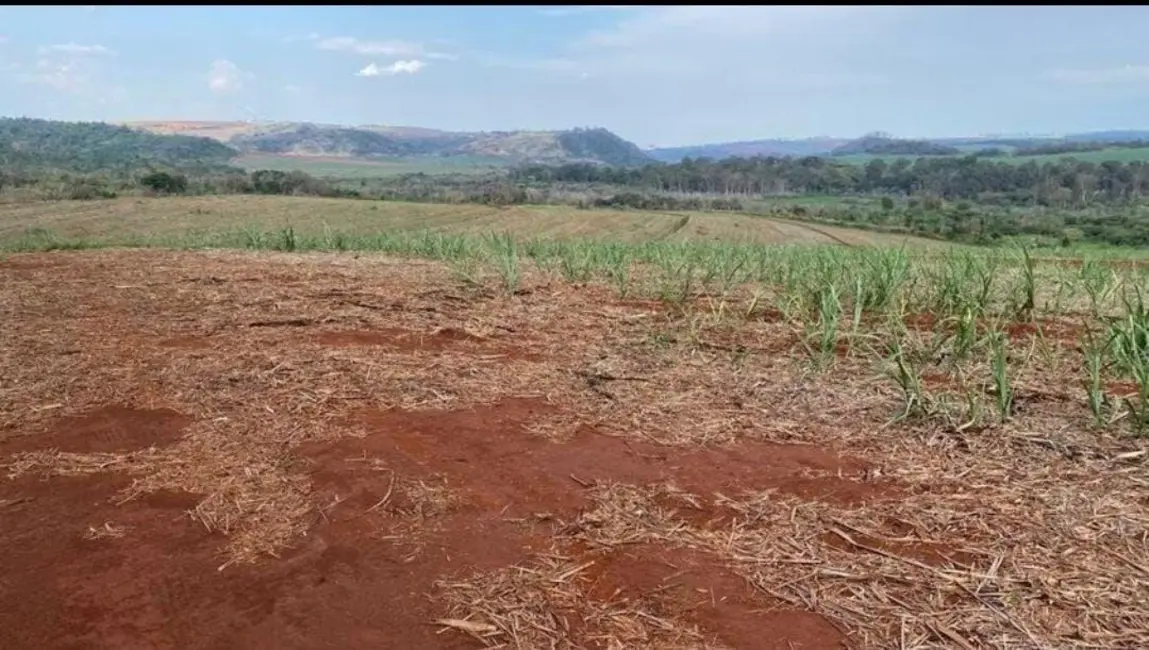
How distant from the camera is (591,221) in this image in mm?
40469

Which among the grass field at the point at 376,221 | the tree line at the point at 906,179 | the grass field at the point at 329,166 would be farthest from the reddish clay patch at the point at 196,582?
the grass field at the point at 329,166

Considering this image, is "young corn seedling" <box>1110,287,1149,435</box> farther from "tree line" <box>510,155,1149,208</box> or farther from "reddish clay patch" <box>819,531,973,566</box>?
"tree line" <box>510,155,1149,208</box>

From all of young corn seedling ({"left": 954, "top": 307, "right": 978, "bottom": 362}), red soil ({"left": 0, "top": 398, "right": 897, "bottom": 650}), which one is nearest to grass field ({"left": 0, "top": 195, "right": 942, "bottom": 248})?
young corn seedling ({"left": 954, "top": 307, "right": 978, "bottom": 362})

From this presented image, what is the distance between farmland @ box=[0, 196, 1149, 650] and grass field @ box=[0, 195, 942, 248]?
2219 centimetres

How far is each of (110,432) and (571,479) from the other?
1962 mm

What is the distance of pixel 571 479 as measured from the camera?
8.75 ft

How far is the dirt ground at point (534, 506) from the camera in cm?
186

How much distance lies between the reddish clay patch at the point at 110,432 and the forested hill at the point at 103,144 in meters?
95.1

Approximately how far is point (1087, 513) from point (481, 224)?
35409 mm

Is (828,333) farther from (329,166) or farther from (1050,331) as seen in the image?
(329,166)

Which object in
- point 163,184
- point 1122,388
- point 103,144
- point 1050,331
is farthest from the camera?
point 103,144

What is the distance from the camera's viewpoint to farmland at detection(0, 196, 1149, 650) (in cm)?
188

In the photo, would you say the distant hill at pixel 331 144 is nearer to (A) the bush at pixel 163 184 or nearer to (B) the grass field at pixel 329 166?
(B) the grass field at pixel 329 166

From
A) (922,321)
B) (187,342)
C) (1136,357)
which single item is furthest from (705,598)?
(922,321)
